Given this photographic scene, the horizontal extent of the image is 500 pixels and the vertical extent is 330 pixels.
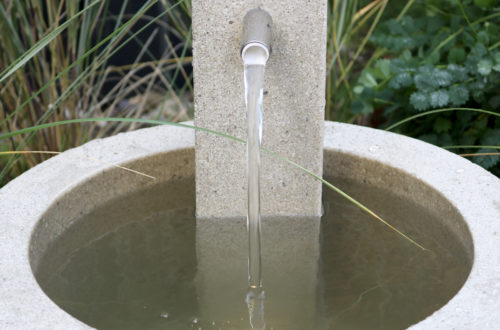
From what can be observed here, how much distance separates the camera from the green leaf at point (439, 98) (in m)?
2.07

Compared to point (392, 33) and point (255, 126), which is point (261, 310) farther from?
point (392, 33)

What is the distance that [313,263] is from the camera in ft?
4.95

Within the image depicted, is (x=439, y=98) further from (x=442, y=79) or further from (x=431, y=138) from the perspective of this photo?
(x=431, y=138)

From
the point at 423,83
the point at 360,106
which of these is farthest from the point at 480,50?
the point at 360,106

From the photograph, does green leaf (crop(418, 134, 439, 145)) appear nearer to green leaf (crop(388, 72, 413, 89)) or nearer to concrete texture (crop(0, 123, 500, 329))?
green leaf (crop(388, 72, 413, 89))

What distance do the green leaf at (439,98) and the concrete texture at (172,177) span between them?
41 cm

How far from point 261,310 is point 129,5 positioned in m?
2.07

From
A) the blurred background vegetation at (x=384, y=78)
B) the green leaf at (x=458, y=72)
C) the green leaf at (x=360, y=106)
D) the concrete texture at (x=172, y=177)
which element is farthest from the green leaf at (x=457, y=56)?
the concrete texture at (x=172, y=177)

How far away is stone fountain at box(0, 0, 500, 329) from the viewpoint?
1412mm

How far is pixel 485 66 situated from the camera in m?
2.10

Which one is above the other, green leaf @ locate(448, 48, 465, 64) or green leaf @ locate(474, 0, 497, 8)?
green leaf @ locate(474, 0, 497, 8)

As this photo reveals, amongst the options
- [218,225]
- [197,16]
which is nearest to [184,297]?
[218,225]

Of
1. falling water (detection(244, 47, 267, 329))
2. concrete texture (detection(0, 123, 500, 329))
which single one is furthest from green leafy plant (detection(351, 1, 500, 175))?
falling water (detection(244, 47, 267, 329))

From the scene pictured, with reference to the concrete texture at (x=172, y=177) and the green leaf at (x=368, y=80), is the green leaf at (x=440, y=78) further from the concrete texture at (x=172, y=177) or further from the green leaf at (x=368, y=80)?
the concrete texture at (x=172, y=177)
